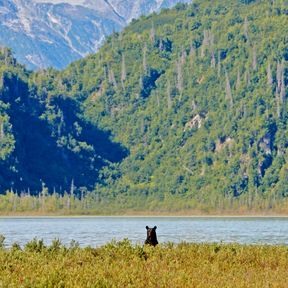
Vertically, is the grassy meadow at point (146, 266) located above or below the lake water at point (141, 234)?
below

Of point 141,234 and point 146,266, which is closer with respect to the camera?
point 146,266

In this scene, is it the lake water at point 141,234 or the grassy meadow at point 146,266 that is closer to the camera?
the grassy meadow at point 146,266

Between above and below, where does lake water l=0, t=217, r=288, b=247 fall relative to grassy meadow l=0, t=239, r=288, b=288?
above

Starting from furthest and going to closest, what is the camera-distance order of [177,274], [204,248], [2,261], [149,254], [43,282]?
[204,248], [149,254], [2,261], [177,274], [43,282]

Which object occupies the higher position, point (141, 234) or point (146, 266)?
point (141, 234)

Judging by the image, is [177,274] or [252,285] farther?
[177,274]

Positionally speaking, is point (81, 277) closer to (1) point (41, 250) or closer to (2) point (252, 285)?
(2) point (252, 285)

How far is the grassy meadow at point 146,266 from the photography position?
35.4 m

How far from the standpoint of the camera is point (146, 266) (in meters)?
41.6

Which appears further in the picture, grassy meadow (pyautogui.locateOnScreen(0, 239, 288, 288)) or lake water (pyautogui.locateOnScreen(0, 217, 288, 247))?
lake water (pyautogui.locateOnScreen(0, 217, 288, 247))

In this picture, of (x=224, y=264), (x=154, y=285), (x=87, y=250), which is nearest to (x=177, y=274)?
(x=154, y=285)

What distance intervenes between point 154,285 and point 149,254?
9.94 meters

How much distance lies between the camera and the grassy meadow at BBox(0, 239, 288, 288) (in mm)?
35438

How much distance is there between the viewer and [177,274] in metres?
38.0
